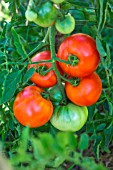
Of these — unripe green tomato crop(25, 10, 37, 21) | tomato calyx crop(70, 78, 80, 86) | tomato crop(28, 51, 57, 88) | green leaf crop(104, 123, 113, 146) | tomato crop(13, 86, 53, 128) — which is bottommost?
green leaf crop(104, 123, 113, 146)

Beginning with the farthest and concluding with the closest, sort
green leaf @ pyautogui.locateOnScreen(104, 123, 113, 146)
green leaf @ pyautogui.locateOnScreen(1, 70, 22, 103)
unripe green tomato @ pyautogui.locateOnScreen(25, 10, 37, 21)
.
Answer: green leaf @ pyautogui.locateOnScreen(104, 123, 113, 146)
green leaf @ pyautogui.locateOnScreen(1, 70, 22, 103)
unripe green tomato @ pyautogui.locateOnScreen(25, 10, 37, 21)

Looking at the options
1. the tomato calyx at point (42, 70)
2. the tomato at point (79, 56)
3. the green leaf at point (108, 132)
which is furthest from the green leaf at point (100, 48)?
the green leaf at point (108, 132)

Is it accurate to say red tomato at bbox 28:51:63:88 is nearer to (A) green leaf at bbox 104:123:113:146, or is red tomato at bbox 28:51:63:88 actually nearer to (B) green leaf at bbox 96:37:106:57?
(B) green leaf at bbox 96:37:106:57

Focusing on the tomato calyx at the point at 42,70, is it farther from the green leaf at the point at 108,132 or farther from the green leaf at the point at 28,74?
the green leaf at the point at 108,132

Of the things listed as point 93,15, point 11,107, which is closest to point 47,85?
point 11,107

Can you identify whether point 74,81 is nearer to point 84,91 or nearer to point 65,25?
point 84,91

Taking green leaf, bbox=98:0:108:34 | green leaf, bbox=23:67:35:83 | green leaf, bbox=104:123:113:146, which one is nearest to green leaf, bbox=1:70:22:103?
Answer: green leaf, bbox=23:67:35:83
